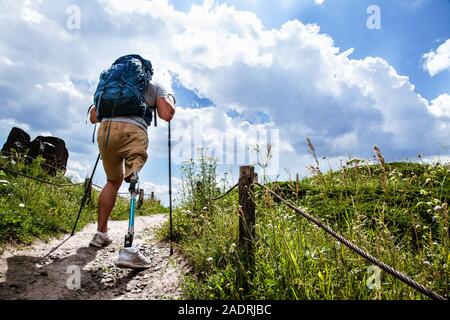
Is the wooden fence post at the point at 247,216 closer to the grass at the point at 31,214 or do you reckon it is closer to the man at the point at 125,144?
the man at the point at 125,144

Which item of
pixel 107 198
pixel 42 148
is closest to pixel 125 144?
pixel 107 198

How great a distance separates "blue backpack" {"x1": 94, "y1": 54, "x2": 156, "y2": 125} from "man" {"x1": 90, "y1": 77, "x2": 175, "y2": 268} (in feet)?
0.44

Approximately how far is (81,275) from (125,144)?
6.02 ft

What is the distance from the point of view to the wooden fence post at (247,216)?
133 inches

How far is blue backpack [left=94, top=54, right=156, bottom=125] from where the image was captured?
441 centimetres

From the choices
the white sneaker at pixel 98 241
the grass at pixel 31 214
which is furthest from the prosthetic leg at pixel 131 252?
the grass at pixel 31 214

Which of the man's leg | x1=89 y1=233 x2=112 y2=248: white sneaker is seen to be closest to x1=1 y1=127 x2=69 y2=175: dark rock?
x1=89 y1=233 x2=112 y2=248: white sneaker

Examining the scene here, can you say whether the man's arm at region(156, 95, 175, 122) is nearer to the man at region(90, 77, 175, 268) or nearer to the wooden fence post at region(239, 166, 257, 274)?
the man at region(90, 77, 175, 268)

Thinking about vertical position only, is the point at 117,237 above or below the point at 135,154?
below

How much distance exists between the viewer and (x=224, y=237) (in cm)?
394

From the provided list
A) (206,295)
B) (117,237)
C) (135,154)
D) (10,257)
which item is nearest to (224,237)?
(206,295)
